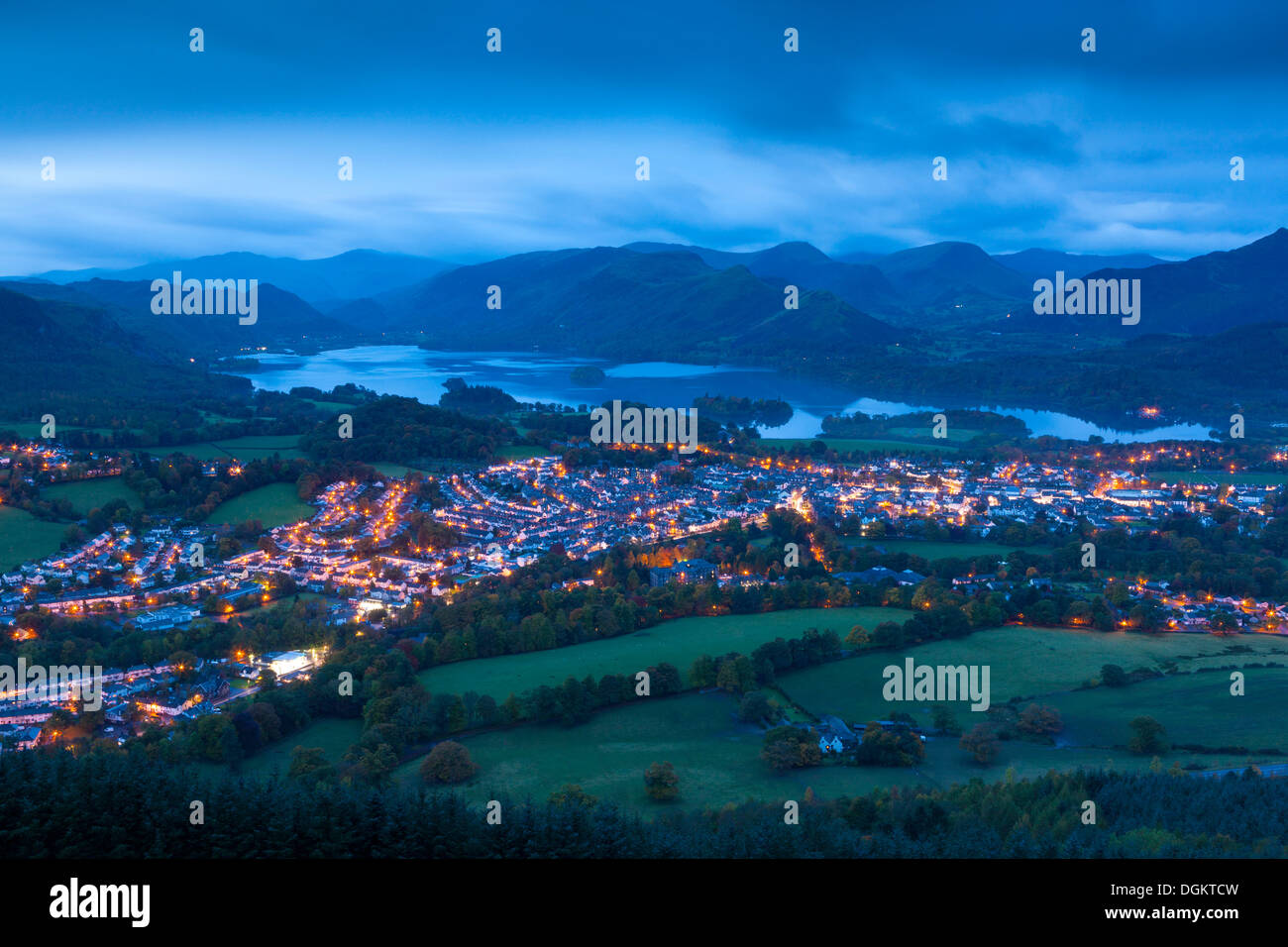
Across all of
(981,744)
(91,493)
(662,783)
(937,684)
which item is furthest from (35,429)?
(981,744)

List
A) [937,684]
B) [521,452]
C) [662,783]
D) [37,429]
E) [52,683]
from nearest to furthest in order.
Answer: [662,783] < [52,683] < [937,684] < [37,429] < [521,452]

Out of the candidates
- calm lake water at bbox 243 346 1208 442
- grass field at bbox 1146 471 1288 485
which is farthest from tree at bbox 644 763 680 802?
calm lake water at bbox 243 346 1208 442

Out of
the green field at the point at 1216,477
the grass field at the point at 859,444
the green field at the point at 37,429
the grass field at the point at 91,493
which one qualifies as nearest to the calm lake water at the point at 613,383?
the grass field at the point at 859,444

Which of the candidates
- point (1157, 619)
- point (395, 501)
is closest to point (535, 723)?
point (1157, 619)

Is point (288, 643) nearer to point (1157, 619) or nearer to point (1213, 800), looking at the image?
point (1213, 800)

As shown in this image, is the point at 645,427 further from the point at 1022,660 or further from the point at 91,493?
the point at 1022,660

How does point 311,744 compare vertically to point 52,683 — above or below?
below

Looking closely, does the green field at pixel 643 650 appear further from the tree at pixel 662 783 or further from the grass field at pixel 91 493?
the grass field at pixel 91 493
